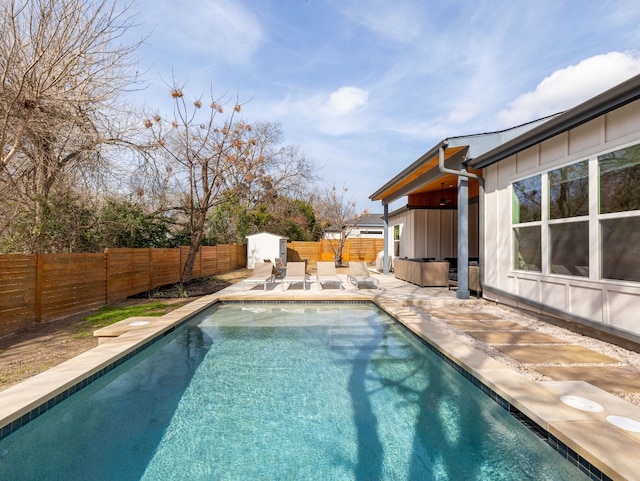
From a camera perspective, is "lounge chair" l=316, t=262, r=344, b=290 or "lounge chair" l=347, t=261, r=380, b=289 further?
"lounge chair" l=316, t=262, r=344, b=290

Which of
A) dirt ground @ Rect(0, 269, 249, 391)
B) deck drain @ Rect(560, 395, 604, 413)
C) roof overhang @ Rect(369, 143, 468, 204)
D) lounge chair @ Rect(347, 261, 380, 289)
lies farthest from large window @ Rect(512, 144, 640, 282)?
dirt ground @ Rect(0, 269, 249, 391)

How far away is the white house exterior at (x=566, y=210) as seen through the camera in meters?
4.18

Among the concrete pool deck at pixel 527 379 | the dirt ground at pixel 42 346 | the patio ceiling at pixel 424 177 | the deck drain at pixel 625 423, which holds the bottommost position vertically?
the dirt ground at pixel 42 346

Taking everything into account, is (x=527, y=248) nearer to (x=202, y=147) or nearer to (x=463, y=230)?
(x=463, y=230)

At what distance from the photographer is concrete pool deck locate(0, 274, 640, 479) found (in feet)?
7.44

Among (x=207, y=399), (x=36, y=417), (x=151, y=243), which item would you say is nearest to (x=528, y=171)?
(x=207, y=399)

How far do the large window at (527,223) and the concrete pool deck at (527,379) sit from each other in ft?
3.91

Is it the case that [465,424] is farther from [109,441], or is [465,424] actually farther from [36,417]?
[36,417]

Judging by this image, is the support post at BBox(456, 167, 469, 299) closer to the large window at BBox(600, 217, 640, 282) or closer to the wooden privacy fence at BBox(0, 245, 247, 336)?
the large window at BBox(600, 217, 640, 282)

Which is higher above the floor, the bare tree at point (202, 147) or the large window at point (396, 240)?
the bare tree at point (202, 147)

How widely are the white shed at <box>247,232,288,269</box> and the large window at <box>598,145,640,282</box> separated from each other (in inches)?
651

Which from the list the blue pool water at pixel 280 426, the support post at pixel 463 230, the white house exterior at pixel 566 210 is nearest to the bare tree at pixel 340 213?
the support post at pixel 463 230

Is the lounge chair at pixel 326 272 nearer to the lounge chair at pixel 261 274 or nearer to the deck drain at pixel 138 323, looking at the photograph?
the lounge chair at pixel 261 274

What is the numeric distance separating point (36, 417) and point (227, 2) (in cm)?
941
